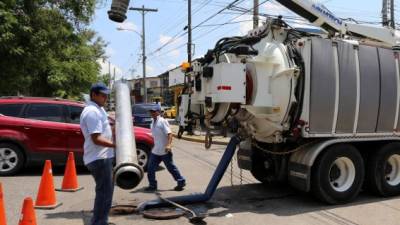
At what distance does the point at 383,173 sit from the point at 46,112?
7.39 metres

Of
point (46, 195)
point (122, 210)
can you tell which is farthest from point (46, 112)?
point (122, 210)

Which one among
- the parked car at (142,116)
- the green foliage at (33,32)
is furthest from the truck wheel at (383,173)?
the parked car at (142,116)

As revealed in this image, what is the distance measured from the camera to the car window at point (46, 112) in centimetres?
1159

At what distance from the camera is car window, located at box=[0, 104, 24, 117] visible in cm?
1142

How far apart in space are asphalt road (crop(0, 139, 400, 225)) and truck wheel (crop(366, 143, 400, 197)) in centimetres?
22

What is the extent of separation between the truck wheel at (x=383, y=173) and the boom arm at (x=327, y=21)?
6.95 ft

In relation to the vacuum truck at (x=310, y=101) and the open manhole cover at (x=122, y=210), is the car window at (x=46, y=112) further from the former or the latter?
the open manhole cover at (x=122, y=210)

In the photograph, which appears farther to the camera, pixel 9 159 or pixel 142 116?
pixel 142 116

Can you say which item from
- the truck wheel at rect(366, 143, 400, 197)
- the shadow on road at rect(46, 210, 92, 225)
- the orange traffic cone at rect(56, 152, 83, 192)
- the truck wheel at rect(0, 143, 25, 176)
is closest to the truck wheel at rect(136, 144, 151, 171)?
the orange traffic cone at rect(56, 152, 83, 192)

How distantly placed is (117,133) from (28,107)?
18.5ft

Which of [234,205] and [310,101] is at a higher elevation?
[310,101]

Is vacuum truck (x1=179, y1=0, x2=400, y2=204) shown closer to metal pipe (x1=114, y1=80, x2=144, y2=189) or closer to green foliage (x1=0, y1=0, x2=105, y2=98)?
metal pipe (x1=114, y1=80, x2=144, y2=189)

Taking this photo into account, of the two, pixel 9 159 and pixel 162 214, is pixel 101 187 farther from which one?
pixel 9 159

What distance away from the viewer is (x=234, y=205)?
8.54 meters
